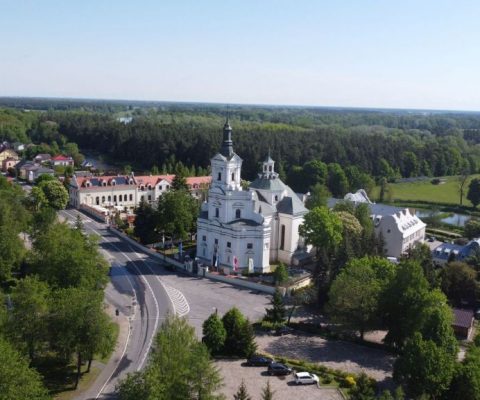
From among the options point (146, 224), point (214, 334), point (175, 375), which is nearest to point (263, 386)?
point (214, 334)

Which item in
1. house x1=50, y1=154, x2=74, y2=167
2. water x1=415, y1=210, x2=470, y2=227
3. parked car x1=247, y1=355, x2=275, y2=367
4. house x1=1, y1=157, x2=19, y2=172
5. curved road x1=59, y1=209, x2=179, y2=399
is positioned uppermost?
house x1=50, y1=154, x2=74, y2=167

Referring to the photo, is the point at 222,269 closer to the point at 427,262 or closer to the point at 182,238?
the point at 182,238

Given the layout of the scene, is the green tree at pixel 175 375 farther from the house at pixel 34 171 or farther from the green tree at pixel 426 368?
the house at pixel 34 171

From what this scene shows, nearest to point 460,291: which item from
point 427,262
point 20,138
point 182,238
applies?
point 427,262

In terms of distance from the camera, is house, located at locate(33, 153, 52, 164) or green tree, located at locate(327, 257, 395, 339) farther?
house, located at locate(33, 153, 52, 164)

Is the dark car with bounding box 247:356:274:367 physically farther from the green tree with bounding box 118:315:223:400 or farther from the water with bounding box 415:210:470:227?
the water with bounding box 415:210:470:227

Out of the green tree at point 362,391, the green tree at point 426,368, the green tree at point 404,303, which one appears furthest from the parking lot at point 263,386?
the green tree at point 404,303

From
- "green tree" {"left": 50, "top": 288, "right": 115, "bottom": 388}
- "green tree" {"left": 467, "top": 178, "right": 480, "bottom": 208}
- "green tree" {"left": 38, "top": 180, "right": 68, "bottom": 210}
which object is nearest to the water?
"green tree" {"left": 467, "top": 178, "right": 480, "bottom": 208}
